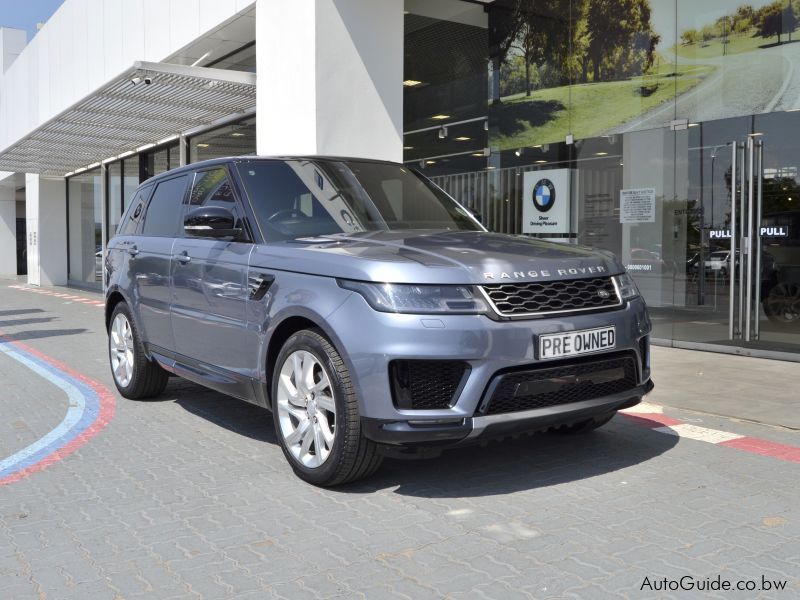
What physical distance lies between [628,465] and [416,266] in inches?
69.8

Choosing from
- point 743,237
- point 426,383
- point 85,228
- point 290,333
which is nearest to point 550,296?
point 426,383

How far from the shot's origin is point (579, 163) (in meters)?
11.0

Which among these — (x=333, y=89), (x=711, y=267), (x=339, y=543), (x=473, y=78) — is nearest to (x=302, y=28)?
(x=333, y=89)

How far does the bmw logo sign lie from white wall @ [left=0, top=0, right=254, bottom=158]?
17.4 ft

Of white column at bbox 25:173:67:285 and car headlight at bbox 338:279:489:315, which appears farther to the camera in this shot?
white column at bbox 25:173:67:285

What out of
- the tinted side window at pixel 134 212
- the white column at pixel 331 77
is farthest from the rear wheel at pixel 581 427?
the white column at pixel 331 77

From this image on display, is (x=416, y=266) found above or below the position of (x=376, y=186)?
below

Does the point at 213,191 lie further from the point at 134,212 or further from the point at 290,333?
the point at 134,212

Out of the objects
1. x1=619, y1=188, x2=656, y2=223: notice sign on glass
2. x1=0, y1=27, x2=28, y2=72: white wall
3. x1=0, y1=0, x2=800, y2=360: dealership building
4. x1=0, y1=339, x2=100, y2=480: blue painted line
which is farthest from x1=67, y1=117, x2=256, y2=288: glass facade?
x1=0, y1=27, x2=28, y2=72: white wall

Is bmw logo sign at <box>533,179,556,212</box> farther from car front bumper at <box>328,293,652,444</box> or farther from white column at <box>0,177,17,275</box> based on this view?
white column at <box>0,177,17,275</box>

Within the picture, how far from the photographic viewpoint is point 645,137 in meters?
10.2

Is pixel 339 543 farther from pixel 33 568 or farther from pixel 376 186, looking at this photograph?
pixel 376 186

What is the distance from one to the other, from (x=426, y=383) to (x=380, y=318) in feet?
1.22

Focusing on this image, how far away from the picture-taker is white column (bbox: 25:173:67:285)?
2906 cm
